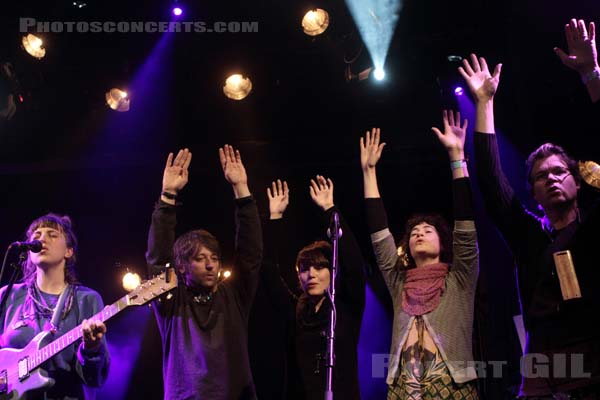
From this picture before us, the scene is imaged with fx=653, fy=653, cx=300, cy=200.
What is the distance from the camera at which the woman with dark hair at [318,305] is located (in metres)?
4.18

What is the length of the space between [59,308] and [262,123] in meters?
Answer: 2.94

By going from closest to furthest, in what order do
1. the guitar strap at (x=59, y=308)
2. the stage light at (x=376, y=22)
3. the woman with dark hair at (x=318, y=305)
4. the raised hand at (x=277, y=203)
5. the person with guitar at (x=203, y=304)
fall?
the person with guitar at (x=203, y=304)
the guitar strap at (x=59, y=308)
the woman with dark hair at (x=318, y=305)
the raised hand at (x=277, y=203)
the stage light at (x=376, y=22)

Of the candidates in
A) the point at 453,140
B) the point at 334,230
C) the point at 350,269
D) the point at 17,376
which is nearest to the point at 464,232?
the point at 453,140

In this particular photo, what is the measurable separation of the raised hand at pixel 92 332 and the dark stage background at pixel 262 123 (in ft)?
8.15

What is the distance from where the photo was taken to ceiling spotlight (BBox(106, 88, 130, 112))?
6.17 metres

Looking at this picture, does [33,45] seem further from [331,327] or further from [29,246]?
[331,327]

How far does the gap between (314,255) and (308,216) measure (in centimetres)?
209

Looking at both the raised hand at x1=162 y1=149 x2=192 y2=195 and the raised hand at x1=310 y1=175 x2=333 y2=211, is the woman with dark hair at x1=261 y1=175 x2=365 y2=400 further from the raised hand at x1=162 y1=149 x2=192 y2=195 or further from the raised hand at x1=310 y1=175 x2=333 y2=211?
the raised hand at x1=162 y1=149 x2=192 y2=195

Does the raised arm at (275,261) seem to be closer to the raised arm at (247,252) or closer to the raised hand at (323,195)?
the raised hand at (323,195)

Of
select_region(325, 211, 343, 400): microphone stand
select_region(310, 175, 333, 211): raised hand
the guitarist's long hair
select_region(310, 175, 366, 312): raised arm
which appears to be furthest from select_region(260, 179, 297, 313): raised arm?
the guitarist's long hair

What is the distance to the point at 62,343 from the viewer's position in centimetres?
391

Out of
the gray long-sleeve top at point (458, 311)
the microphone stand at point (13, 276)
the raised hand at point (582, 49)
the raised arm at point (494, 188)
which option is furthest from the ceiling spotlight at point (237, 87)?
the raised hand at point (582, 49)

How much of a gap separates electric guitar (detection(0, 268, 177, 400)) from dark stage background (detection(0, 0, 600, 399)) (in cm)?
228

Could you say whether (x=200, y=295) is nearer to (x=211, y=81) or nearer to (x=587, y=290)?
(x=587, y=290)
